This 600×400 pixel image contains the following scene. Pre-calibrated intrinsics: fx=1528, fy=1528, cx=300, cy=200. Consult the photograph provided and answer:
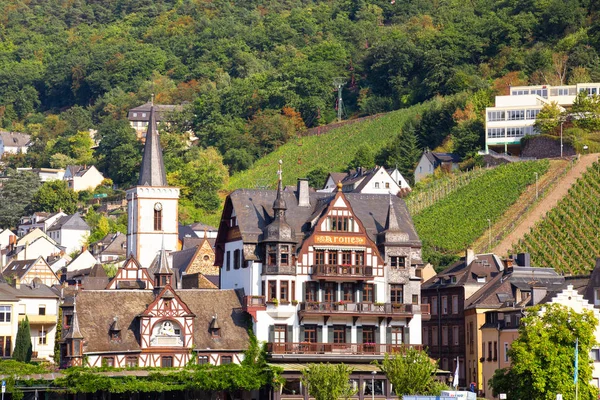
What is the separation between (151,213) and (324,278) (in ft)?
147

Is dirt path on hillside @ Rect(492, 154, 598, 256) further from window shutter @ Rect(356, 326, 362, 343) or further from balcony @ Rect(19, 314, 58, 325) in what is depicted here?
window shutter @ Rect(356, 326, 362, 343)

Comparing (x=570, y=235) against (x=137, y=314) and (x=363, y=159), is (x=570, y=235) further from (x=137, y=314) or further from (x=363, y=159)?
(x=363, y=159)

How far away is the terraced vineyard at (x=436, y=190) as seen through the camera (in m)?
139

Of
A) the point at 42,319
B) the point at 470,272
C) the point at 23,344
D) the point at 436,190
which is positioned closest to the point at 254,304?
the point at 23,344

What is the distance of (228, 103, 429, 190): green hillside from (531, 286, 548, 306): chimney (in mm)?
89069

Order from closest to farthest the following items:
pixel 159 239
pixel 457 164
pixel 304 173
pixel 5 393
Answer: pixel 5 393 < pixel 159 239 < pixel 457 164 < pixel 304 173

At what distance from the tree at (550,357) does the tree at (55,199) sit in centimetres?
12596

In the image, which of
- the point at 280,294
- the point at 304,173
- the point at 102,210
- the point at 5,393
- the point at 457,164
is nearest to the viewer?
the point at 5,393

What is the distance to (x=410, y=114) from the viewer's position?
183625 mm

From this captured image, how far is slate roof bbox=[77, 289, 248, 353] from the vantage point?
78.7 m

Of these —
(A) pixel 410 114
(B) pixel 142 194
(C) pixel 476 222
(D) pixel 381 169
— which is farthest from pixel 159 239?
(A) pixel 410 114

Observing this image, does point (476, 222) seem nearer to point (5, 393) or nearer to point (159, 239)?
point (159, 239)

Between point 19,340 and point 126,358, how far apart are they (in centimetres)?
1426

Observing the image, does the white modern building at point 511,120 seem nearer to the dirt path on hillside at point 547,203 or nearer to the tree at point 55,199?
the dirt path on hillside at point 547,203
